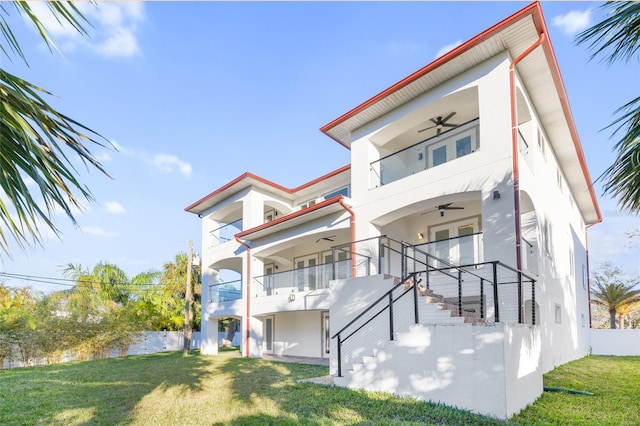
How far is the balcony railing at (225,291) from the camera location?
65.2 ft

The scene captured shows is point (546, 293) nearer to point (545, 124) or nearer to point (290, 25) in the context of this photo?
point (545, 124)

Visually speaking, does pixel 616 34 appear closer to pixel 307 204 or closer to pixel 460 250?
pixel 460 250

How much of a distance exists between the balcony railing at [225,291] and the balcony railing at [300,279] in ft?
4.41

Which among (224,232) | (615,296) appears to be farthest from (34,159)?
(615,296)

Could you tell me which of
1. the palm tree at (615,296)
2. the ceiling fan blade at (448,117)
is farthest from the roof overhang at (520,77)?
the palm tree at (615,296)

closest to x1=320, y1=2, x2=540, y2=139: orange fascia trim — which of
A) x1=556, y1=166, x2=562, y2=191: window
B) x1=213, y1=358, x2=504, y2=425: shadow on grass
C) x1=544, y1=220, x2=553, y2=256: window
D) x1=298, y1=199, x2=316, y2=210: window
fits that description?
x1=544, y1=220, x2=553, y2=256: window

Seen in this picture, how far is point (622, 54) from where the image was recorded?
4.07 metres

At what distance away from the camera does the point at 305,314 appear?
18609mm

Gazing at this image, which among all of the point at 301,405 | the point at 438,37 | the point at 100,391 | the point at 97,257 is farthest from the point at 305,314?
the point at 97,257

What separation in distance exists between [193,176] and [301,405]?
66.9ft

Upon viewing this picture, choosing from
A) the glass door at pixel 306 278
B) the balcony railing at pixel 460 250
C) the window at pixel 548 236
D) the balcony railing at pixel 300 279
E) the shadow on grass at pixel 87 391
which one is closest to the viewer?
the shadow on grass at pixel 87 391

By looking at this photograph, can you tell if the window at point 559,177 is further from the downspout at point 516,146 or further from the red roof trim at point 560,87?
the downspout at point 516,146

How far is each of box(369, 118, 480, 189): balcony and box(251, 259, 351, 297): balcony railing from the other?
321 cm

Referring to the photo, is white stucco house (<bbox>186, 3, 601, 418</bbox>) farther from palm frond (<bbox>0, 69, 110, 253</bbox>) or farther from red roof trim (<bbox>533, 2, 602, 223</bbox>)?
palm frond (<bbox>0, 69, 110, 253</bbox>)
